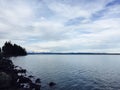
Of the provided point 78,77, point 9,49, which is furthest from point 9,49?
point 78,77

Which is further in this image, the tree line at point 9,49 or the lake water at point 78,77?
the tree line at point 9,49

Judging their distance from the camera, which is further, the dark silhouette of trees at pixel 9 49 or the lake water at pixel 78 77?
the dark silhouette of trees at pixel 9 49

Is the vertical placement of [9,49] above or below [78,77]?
above

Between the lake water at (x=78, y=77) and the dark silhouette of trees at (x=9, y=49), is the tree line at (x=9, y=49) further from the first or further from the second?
the lake water at (x=78, y=77)

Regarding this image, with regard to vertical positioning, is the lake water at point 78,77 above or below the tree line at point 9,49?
below

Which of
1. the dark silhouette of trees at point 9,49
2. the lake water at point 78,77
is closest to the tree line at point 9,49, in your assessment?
the dark silhouette of trees at point 9,49

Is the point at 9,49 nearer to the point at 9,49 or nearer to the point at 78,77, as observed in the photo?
the point at 9,49

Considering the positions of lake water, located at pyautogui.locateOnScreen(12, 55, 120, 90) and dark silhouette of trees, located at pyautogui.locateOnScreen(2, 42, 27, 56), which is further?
dark silhouette of trees, located at pyautogui.locateOnScreen(2, 42, 27, 56)

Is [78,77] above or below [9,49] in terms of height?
below

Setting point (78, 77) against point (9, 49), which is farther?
point (9, 49)

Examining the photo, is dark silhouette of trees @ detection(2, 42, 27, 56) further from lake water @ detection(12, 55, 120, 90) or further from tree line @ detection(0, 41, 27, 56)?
lake water @ detection(12, 55, 120, 90)

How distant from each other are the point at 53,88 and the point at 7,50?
423 ft

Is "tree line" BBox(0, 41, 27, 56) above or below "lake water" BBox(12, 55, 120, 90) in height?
above

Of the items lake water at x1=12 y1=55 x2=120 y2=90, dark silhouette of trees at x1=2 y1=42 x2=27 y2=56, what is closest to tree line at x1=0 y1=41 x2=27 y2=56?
dark silhouette of trees at x1=2 y1=42 x2=27 y2=56
